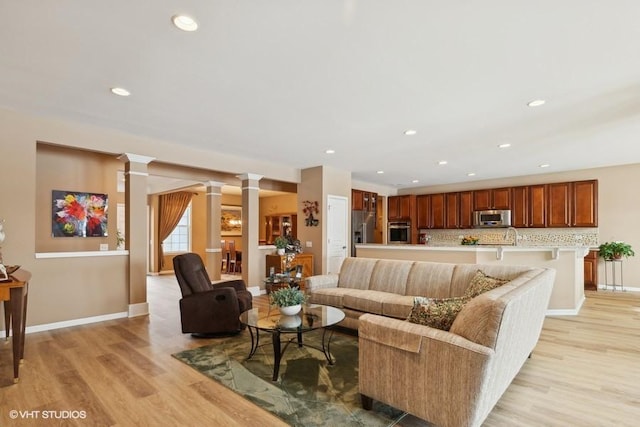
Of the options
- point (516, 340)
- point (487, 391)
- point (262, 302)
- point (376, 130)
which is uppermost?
point (376, 130)

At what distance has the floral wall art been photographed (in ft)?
15.8

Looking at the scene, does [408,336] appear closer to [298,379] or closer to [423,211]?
[298,379]

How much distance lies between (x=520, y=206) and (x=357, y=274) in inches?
217

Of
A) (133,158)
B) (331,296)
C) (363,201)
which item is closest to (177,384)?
(331,296)

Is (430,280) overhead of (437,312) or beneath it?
beneath

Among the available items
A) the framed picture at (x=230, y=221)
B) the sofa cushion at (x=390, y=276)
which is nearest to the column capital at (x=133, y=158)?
the sofa cushion at (x=390, y=276)

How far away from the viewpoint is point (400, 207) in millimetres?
9805

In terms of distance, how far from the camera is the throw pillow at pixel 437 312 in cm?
222

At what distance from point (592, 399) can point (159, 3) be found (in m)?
4.04

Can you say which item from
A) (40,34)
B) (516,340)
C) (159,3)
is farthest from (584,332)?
(40,34)

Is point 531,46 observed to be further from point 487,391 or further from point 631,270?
point 631,270

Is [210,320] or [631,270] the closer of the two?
[210,320]

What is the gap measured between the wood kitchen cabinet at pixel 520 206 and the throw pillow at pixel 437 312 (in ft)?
22.0

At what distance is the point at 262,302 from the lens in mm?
5727
